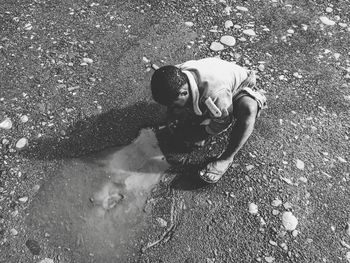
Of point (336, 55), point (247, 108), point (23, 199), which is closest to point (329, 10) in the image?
point (336, 55)

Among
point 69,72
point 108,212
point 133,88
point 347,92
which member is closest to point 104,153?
point 108,212

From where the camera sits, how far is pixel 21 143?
10.1ft

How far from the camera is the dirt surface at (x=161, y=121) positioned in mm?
2664

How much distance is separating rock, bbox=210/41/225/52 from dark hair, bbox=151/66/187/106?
1.55 metres

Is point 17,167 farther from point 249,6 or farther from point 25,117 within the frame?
point 249,6

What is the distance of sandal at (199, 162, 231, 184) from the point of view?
2895 mm

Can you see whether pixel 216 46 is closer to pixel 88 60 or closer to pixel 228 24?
pixel 228 24

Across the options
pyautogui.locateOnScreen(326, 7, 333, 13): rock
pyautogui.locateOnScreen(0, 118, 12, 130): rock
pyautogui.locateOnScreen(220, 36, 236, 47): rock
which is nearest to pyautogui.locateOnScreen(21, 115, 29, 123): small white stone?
pyautogui.locateOnScreen(0, 118, 12, 130): rock

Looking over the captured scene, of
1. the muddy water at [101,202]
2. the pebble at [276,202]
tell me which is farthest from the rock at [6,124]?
the pebble at [276,202]

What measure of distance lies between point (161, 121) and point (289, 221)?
133 cm

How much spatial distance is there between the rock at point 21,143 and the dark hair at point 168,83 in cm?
131

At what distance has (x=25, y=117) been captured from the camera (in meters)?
3.24

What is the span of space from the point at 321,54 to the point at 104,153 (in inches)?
99.3

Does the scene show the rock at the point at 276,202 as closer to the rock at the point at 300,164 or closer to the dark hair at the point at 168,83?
the rock at the point at 300,164
